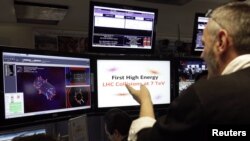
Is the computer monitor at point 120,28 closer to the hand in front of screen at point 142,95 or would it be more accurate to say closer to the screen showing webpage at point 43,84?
the screen showing webpage at point 43,84

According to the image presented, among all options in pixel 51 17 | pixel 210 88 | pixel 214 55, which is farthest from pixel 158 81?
pixel 51 17

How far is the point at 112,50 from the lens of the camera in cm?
269

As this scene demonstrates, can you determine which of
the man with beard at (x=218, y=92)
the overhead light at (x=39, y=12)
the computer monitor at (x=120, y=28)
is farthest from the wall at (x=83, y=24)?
the man with beard at (x=218, y=92)

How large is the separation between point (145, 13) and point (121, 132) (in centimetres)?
106

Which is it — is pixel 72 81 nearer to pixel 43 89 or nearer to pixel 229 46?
pixel 43 89

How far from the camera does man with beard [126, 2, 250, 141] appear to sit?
1056 mm

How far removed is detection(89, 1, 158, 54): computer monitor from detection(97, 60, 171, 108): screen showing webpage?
0.34 m

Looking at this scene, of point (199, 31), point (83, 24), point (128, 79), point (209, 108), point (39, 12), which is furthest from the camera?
point (83, 24)

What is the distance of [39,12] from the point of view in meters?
6.02

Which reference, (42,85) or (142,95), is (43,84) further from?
(142,95)

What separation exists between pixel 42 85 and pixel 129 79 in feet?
2.59

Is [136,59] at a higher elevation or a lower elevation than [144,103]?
higher

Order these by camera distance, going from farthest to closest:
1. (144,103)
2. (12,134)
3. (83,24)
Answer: (83,24) → (12,134) → (144,103)

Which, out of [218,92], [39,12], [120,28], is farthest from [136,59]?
[39,12]
